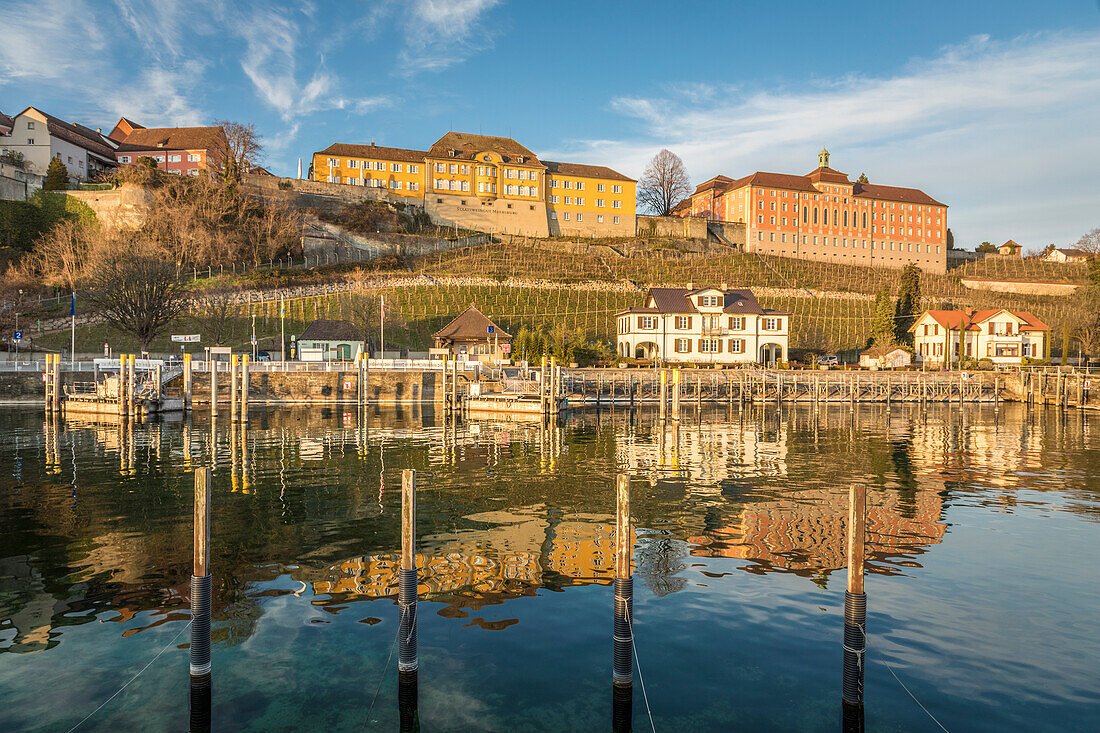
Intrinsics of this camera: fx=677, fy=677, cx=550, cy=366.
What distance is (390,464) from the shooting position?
27.6 meters

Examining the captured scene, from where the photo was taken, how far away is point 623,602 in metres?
9.02

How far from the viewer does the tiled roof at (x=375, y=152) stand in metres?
108

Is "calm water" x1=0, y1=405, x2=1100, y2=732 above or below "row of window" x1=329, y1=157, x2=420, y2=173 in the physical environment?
below

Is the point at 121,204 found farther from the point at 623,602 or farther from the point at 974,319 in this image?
the point at 974,319

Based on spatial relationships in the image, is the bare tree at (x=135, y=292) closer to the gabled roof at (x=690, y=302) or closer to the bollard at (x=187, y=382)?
the bollard at (x=187, y=382)

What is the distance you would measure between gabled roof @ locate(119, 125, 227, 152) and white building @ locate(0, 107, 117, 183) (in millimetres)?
7489

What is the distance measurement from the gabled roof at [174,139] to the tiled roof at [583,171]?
5245 centimetres

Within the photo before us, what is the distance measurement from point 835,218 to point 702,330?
218 feet

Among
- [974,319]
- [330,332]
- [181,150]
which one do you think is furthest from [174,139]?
[974,319]

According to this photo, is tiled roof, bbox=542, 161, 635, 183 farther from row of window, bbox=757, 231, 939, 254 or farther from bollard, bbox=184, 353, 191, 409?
bollard, bbox=184, 353, 191, 409

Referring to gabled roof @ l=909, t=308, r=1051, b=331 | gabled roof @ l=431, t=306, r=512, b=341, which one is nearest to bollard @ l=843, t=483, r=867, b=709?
gabled roof @ l=431, t=306, r=512, b=341

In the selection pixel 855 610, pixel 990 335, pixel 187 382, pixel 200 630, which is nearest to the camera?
pixel 855 610

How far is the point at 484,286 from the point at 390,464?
63.2 m

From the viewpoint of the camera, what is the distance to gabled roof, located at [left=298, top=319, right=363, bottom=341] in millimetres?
64688
